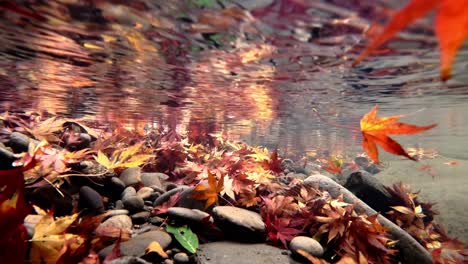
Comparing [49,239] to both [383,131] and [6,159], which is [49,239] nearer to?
[6,159]

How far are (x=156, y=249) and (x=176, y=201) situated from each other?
1439mm

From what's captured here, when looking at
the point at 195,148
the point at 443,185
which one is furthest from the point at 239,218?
the point at 443,185

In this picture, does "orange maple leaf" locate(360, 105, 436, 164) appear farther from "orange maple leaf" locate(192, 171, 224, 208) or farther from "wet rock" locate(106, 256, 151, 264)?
"wet rock" locate(106, 256, 151, 264)

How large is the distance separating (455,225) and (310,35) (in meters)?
9.24

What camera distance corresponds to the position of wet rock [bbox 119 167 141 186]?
19.1 ft

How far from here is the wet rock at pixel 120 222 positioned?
167 inches

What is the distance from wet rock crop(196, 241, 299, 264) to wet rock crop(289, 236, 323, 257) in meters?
0.18

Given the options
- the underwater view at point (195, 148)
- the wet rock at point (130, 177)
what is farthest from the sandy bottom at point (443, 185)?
the wet rock at point (130, 177)

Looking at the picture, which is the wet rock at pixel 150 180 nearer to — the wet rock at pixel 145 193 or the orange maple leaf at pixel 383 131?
the wet rock at pixel 145 193

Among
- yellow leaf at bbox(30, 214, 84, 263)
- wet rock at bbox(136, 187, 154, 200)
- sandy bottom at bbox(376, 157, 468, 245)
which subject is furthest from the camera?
sandy bottom at bbox(376, 157, 468, 245)

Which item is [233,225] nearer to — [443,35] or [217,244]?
[217,244]

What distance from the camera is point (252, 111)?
14891 mm

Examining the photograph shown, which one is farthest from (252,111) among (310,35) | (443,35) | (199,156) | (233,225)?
(443,35)

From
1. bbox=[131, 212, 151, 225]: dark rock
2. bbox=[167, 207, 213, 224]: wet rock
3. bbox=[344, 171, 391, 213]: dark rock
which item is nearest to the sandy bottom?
bbox=[344, 171, 391, 213]: dark rock
